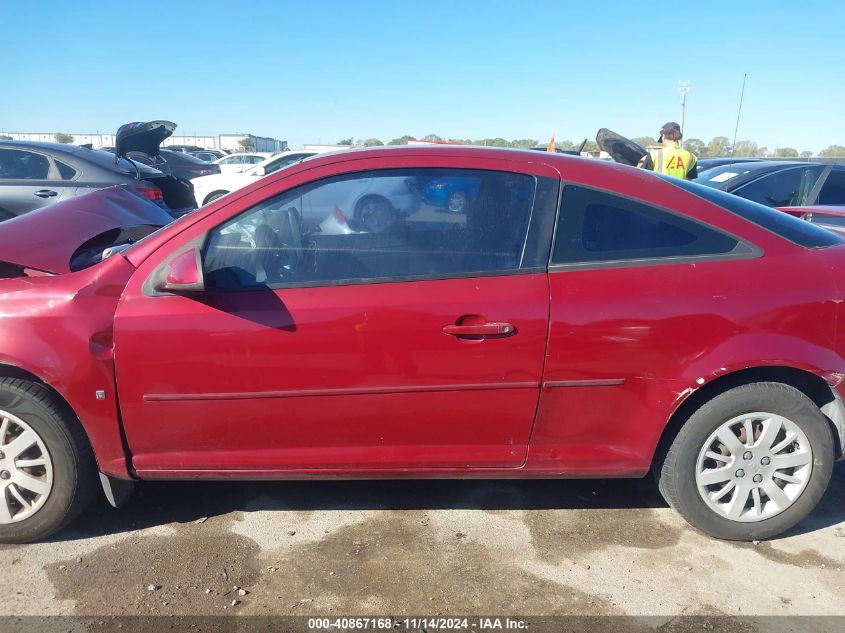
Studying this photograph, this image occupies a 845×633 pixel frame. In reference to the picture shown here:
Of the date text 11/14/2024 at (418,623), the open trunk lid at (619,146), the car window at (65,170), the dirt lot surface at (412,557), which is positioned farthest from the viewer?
the car window at (65,170)

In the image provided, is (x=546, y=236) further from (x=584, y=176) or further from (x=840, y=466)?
(x=840, y=466)

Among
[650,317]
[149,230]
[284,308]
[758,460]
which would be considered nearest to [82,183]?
[149,230]

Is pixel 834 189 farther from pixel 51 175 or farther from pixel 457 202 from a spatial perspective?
pixel 51 175

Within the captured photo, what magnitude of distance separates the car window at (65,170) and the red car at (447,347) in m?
4.45

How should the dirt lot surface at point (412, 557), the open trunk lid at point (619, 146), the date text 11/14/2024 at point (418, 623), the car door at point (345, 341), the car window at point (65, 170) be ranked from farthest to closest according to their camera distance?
the car window at point (65, 170)
the open trunk lid at point (619, 146)
the car door at point (345, 341)
the dirt lot surface at point (412, 557)
the date text 11/14/2024 at point (418, 623)

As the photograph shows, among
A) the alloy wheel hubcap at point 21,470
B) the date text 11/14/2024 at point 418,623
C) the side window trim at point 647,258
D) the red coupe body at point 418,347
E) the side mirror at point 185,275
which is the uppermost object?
the side window trim at point 647,258

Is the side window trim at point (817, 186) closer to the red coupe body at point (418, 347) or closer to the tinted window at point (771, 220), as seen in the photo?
the tinted window at point (771, 220)

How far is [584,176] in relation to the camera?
2703mm

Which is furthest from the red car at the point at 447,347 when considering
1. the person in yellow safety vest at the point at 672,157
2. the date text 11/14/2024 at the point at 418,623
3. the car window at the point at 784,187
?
the car window at the point at 784,187

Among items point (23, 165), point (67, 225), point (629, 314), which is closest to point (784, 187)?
point (629, 314)

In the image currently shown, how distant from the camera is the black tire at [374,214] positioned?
2.73 metres

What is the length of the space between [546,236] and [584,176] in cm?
32

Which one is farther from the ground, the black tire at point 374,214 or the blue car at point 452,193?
the blue car at point 452,193

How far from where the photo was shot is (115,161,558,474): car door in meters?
2.55
